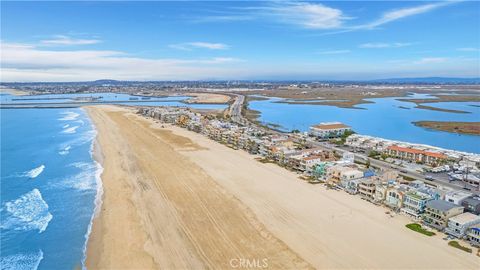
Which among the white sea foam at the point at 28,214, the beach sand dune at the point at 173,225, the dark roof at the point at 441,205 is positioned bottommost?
the white sea foam at the point at 28,214

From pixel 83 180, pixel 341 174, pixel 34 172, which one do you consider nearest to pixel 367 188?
pixel 341 174

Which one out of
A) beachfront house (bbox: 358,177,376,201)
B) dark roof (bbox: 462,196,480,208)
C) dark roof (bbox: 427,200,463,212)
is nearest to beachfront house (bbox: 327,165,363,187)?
beachfront house (bbox: 358,177,376,201)

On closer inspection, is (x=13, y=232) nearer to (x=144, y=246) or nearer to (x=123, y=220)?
(x=123, y=220)

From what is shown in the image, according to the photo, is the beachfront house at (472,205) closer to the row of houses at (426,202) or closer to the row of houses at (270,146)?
the row of houses at (426,202)

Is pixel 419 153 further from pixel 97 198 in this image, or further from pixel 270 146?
pixel 97 198

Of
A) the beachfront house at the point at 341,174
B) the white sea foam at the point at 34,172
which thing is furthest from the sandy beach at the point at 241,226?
the white sea foam at the point at 34,172

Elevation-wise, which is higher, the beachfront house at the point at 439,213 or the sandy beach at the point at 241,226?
the beachfront house at the point at 439,213
